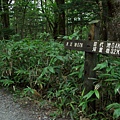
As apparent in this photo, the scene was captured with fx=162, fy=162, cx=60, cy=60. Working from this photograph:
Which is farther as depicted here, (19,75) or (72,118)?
(19,75)

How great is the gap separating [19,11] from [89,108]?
862 cm

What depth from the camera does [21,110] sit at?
312cm

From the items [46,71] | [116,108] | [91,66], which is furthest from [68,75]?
[116,108]

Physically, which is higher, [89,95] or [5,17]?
[5,17]

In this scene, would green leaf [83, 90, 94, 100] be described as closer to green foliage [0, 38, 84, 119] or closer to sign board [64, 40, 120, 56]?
green foliage [0, 38, 84, 119]

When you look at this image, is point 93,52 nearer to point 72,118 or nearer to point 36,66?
point 72,118

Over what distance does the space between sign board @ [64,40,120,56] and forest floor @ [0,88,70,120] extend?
134 cm

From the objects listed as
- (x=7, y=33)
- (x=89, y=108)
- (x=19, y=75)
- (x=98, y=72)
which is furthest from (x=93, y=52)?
(x=7, y=33)

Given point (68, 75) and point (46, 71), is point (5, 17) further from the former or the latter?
point (68, 75)

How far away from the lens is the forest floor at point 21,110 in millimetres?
2900

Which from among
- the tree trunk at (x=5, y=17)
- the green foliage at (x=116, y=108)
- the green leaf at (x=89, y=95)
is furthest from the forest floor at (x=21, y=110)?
the tree trunk at (x=5, y=17)

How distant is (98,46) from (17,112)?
193cm

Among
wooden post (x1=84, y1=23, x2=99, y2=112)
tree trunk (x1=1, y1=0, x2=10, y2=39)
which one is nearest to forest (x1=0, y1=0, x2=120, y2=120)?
wooden post (x1=84, y1=23, x2=99, y2=112)

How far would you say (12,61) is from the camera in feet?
13.3
